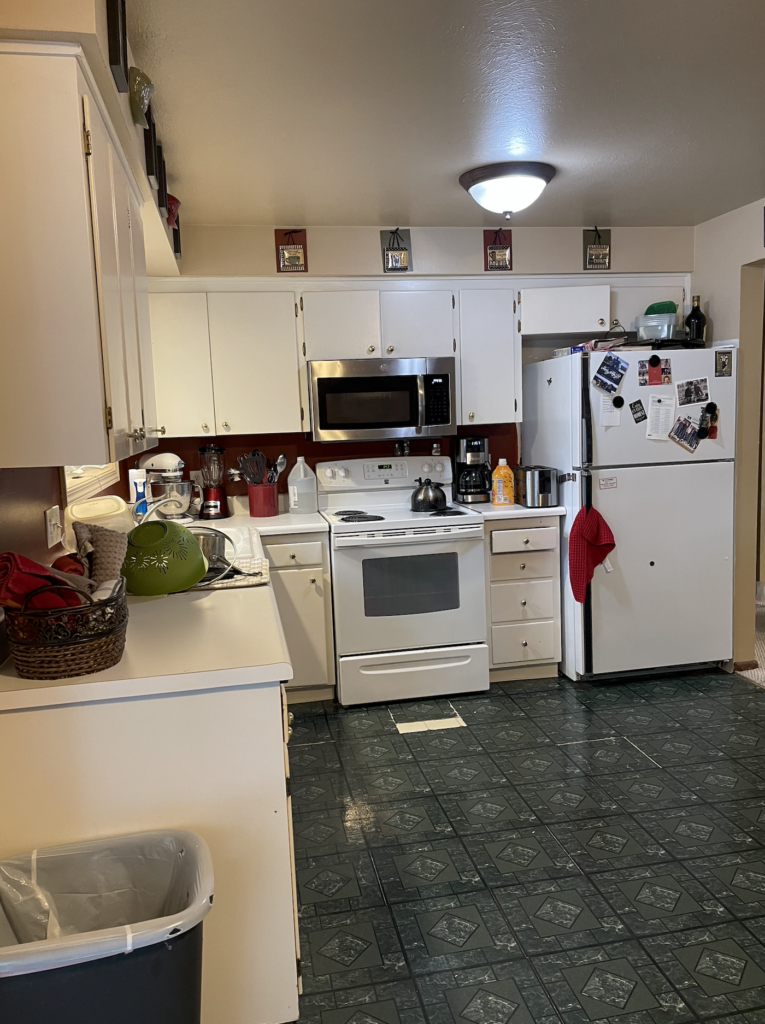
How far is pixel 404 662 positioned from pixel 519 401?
1542 mm

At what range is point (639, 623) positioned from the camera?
3795 millimetres

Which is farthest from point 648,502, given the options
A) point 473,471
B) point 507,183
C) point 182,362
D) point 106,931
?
point 106,931

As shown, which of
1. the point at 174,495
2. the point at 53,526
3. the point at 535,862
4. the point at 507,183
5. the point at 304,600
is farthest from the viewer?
the point at 304,600

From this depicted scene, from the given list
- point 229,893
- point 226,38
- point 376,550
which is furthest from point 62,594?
point 376,550

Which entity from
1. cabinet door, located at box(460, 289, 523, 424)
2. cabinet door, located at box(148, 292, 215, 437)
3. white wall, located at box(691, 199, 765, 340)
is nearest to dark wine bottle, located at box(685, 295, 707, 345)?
white wall, located at box(691, 199, 765, 340)

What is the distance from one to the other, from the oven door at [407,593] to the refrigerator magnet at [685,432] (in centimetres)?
110

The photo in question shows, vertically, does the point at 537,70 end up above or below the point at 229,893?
above

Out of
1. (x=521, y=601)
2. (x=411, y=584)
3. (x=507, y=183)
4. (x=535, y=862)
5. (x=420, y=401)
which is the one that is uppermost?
(x=507, y=183)

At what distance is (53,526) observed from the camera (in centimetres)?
217

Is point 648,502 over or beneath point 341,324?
beneath

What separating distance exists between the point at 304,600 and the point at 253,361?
1224 millimetres

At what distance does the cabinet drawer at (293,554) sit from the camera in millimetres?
3576

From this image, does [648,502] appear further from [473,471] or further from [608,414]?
[473,471]

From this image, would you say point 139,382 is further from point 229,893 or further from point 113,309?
point 229,893
